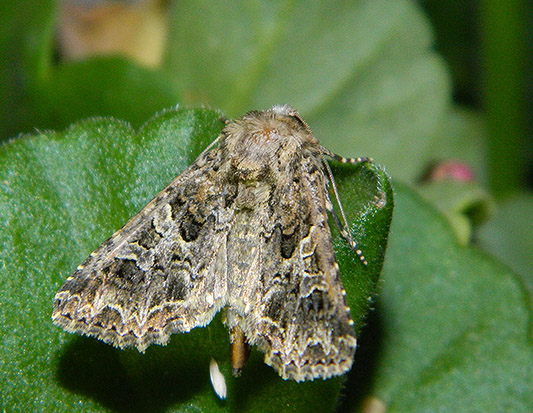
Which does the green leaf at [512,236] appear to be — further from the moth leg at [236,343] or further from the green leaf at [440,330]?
the moth leg at [236,343]

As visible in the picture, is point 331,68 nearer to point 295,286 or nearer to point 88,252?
point 295,286

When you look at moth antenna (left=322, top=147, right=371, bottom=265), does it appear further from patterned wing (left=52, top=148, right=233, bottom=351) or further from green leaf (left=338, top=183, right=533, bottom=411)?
green leaf (left=338, top=183, right=533, bottom=411)

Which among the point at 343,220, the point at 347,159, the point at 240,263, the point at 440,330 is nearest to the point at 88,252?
the point at 240,263

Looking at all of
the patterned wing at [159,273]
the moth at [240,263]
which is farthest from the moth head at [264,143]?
the patterned wing at [159,273]

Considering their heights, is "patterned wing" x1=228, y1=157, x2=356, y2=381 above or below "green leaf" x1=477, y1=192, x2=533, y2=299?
above

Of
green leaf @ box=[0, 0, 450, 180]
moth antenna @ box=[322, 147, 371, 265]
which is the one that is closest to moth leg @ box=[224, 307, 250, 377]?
moth antenna @ box=[322, 147, 371, 265]

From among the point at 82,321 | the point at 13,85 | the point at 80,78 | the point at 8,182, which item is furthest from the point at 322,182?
the point at 13,85
